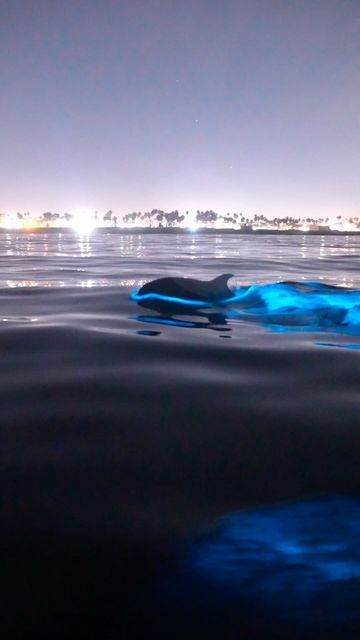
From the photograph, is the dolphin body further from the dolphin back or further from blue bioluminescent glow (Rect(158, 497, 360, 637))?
blue bioluminescent glow (Rect(158, 497, 360, 637))

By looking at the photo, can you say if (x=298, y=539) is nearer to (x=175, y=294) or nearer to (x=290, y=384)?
(x=290, y=384)

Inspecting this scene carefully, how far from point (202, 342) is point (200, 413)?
1.63m

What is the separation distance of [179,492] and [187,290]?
4651mm

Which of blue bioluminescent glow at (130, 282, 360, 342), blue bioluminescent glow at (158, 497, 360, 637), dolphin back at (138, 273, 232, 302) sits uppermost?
dolphin back at (138, 273, 232, 302)

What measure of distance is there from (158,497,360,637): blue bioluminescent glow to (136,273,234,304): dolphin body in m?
4.73

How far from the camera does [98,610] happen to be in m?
1.14

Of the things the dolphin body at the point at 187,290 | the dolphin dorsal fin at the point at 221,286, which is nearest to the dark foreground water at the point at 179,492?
the dolphin body at the point at 187,290

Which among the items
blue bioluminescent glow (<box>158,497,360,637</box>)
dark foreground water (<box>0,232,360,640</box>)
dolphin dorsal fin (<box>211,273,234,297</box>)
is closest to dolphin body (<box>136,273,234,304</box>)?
dolphin dorsal fin (<box>211,273,234,297</box>)

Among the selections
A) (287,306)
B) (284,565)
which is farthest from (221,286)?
(284,565)

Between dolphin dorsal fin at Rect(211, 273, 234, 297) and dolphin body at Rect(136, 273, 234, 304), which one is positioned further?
dolphin dorsal fin at Rect(211, 273, 234, 297)

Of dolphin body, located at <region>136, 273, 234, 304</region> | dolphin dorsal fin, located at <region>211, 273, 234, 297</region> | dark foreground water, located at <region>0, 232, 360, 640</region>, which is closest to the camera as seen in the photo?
dark foreground water, located at <region>0, 232, 360, 640</region>

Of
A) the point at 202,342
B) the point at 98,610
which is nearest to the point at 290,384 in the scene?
the point at 202,342

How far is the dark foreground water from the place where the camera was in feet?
3.76

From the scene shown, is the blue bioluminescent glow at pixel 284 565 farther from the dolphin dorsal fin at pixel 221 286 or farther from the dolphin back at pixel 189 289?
the dolphin dorsal fin at pixel 221 286
